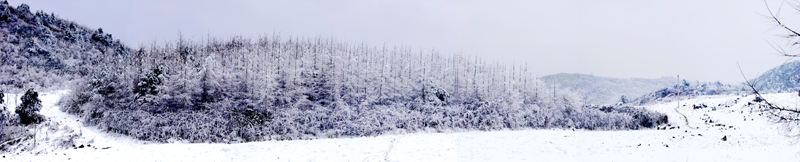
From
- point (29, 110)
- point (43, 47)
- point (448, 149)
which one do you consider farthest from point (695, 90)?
point (43, 47)

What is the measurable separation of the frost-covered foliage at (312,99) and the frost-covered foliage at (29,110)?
168 cm

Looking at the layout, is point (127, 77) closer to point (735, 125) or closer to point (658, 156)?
point (658, 156)

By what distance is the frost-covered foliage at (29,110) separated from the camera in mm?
15539

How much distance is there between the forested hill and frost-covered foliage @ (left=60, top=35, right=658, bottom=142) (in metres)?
11.3

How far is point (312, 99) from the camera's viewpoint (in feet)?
63.7

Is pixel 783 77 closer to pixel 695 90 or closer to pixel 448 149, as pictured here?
pixel 448 149

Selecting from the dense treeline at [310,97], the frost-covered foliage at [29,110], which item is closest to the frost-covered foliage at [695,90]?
the dense treeline at [310,97]

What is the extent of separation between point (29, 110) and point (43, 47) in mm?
26053

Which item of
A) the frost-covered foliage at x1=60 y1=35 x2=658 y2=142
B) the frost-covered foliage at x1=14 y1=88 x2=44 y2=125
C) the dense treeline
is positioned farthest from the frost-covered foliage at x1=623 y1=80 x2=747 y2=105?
the frost-covered foliage at x1=14 y1=88 x2=44 y2=125

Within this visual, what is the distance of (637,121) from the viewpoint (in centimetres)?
2192

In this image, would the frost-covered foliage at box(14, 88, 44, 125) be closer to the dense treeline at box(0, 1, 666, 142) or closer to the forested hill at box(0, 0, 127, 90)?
the dense treeline at box(0, 1, 666, 142)

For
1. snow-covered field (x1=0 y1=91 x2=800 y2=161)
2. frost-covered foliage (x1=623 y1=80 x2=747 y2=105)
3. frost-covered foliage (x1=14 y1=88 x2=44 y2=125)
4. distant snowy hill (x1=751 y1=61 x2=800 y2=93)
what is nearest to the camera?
distant snowy hill (x1=751 y1=61 x2=800 y2=93)

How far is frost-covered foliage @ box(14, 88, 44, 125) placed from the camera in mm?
15539

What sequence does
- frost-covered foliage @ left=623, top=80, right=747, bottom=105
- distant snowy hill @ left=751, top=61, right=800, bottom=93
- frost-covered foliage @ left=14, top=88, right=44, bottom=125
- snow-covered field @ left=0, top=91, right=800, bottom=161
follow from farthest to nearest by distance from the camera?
frost-covered foliage @ left=623, top=80, right=747, bottom=105 < frost-covered foliage @ left=14, top=88, right=44, bottom=125 < snow-covered field @ left=0, top=91, right=800, bottom=161 < distant snowy hill @ left=751, top=61, right=800, bottom=93
